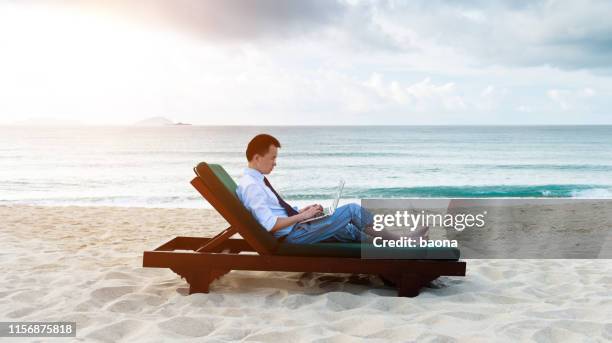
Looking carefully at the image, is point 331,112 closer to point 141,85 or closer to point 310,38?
point 310,38

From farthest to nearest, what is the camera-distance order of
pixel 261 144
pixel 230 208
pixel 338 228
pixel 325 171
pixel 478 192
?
pixel 325 171, pixel 478 192, pixel 338 228, pixel 261 144, pixel 230 208

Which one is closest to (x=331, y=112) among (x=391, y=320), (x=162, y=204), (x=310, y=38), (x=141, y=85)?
(x=310, y=38)

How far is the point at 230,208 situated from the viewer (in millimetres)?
4500

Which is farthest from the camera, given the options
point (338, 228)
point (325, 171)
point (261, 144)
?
point (325, 171)

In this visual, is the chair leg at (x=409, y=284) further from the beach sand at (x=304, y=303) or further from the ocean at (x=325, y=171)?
the ocean at (x=325, y=171)

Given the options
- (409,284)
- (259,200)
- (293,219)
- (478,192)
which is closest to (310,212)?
(293,219)

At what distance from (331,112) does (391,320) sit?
154 feet

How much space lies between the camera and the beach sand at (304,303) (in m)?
3.83

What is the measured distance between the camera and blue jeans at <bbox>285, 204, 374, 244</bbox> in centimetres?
478

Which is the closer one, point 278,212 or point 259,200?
point 259,200

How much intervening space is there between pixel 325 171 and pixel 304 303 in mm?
23347

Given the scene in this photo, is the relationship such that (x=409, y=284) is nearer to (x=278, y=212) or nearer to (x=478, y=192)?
(x=278, y=212)

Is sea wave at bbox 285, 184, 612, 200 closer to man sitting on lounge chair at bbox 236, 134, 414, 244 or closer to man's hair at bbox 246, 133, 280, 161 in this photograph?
man sitting on lounge chair at bbox 236, 134, 414, 244

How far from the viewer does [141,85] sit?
55.0 meters
